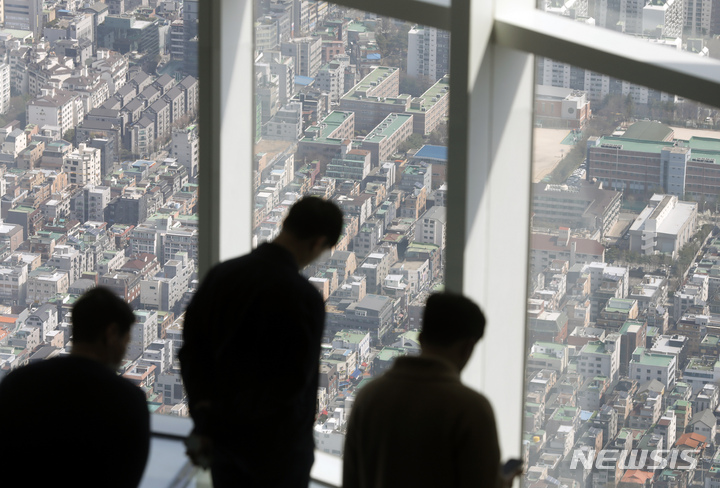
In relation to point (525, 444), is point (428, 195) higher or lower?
higher

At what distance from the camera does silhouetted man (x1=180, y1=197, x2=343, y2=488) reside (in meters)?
2.32

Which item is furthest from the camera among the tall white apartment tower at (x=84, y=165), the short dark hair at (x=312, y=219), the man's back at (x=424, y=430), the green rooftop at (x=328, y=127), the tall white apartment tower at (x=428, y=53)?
the tall white apartment tower at (x=84, y=165)

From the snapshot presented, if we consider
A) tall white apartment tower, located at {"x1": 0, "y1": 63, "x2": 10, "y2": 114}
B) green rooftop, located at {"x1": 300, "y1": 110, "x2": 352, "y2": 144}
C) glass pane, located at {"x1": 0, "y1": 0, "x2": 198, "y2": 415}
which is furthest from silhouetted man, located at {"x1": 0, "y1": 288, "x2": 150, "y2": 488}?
tall white apartment tower, located at {"x1": 0, "y1": 63, "x2": 10, "y2": 114}

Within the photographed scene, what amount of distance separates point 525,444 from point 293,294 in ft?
5.56

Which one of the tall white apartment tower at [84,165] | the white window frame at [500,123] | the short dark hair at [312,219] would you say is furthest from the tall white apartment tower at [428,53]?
the tall white apartment tower at [84,165]

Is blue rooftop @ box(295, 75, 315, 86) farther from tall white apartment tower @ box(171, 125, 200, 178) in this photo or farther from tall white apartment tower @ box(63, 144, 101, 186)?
tall white apartment tower @ box(63, 144, 101, 186)

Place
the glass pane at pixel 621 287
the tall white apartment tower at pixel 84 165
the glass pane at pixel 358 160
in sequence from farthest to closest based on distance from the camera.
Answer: the tall white apartment tower at pixel 84 165 < the glass pane at pixel 358 160 < the glass pane at pixel 621 287

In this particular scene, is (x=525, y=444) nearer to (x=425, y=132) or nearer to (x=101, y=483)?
(x=425, y=132)

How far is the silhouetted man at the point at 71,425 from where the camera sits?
192 centimetres

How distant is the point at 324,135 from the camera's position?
4.13m

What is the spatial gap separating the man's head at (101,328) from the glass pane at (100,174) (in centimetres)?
230

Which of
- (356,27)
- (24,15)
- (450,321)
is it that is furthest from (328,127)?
(450,321)

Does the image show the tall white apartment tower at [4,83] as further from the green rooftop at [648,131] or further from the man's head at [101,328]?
the green rooftop at [648,131]

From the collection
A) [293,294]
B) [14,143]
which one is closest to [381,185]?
[293,294]
